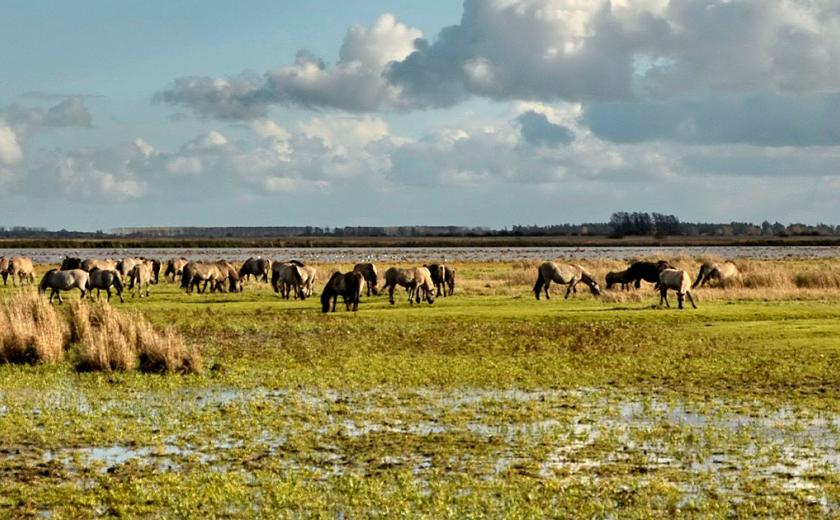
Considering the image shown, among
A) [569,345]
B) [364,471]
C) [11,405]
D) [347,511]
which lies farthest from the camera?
[569,345]

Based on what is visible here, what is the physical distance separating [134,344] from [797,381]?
45.8 feet

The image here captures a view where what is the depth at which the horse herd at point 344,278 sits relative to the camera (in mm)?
37438

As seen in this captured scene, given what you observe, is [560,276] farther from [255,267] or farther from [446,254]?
[446,254]

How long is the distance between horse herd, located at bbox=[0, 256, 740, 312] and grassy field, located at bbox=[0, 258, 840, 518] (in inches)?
266

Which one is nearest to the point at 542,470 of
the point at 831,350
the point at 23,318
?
the point at 831,350

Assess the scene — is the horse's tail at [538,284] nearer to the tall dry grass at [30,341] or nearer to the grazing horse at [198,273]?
the grazing horse at [198,273]

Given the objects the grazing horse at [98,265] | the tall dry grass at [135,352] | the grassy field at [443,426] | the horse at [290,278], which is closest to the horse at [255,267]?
the grazing horse at [98,265]

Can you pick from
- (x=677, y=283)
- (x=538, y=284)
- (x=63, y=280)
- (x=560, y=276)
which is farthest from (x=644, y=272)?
(x=63, y=280)

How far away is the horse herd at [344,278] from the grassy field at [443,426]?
6750 mm

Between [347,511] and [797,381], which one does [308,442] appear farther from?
[797,381]

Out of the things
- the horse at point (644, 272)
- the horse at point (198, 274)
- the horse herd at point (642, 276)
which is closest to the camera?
the horse herd at point (642, 276)

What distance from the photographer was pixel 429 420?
52.1ft

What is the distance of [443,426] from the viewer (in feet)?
50.4

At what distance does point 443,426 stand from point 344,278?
69.9 feet
